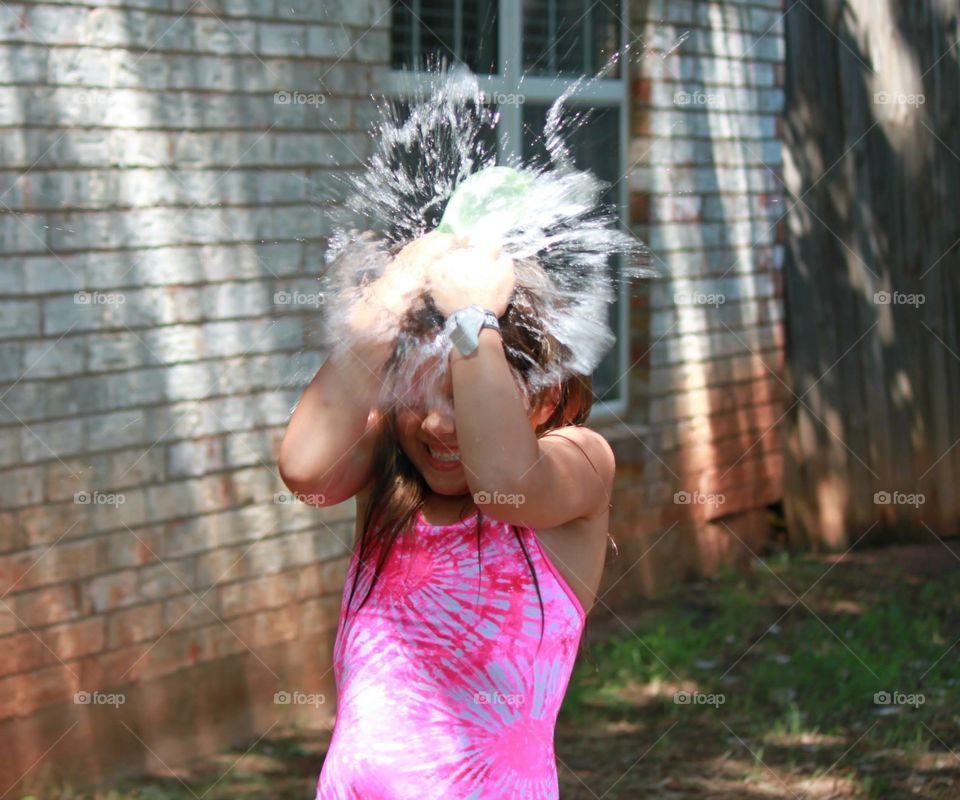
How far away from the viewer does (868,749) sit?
4852 millimetres

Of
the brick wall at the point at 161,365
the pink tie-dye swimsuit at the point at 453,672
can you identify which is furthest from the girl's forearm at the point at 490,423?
the brick wall at the point at 161,365

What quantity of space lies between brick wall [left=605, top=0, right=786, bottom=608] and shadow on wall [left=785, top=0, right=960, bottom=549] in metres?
0.14

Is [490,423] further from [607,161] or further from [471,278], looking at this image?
[607,161]

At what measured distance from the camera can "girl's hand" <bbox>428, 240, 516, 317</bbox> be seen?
6.89 ft

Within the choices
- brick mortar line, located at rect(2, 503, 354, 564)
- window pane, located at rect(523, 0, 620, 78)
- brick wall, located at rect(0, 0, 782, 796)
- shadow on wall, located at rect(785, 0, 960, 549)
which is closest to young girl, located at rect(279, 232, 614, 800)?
brick wall, located at rect(0, 0, 782, 796)

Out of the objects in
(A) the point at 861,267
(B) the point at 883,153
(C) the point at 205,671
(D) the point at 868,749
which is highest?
(B) the point at 883,153

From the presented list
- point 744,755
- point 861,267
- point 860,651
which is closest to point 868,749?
point 744,755

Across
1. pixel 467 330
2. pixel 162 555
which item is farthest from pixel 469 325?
pixel 162 555

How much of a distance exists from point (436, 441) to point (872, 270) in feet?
17.8

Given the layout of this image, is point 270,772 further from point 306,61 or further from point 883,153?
point 883,153

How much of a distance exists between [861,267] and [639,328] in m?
1.44

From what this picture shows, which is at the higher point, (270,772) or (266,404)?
(266,404)

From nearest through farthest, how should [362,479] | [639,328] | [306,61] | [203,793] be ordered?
1. [362,479]
2. [203,793]
3. [306,61]
4. [639,328]

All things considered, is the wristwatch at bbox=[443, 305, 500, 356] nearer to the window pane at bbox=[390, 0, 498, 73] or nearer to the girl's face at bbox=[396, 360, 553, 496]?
the girl's face at bbox=[396, 360, 553, 496]
